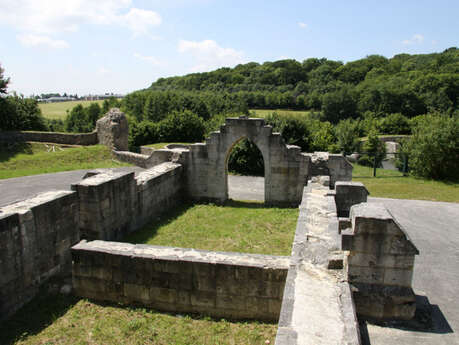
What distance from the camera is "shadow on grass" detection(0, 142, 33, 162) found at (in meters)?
28.0

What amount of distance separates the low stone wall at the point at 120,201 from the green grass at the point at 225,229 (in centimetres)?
48

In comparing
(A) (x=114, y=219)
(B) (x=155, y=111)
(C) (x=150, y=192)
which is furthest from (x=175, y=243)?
(B) (x=155, y=111)

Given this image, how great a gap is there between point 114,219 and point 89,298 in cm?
335

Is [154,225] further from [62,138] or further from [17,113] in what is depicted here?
[17,113]

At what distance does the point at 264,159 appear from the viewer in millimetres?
15930

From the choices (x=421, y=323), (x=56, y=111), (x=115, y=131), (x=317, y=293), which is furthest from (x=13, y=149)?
(x=56, y=111)

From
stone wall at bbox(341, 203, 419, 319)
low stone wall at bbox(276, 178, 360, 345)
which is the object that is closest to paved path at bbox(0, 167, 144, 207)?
low stone wall at bbox(276, 178, 360, 345)

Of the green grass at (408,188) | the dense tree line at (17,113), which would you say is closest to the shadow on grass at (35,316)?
the green grass at (408,188)

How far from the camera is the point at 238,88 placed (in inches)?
4557

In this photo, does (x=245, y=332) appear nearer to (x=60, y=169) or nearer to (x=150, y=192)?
(x=150, y=192)

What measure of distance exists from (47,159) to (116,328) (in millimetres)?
23191

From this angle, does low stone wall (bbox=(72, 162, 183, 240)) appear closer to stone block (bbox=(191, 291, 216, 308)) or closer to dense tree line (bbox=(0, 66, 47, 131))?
stone block (bbox=(191, 291, 216, 308))

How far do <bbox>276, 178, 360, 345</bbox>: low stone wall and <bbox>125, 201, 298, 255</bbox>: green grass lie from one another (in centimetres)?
263

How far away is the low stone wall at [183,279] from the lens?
23.4ft
